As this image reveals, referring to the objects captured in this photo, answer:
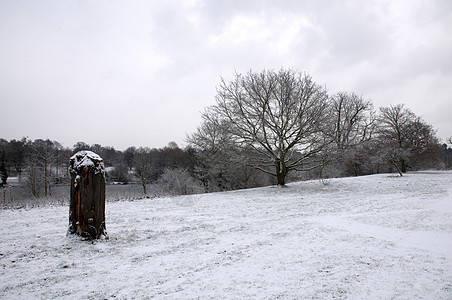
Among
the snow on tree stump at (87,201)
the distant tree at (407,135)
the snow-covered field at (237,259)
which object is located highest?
the distant tree at (407,135)

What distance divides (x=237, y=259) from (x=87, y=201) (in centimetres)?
323

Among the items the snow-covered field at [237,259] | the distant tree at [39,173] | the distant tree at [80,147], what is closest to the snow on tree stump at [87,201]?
the snow-covered field at [237,259]

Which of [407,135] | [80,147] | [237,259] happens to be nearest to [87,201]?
[237,259]

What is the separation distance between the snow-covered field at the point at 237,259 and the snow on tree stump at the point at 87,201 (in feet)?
0.86

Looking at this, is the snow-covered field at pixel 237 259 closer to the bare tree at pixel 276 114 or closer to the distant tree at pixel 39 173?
the bare tree at pixel 276 114

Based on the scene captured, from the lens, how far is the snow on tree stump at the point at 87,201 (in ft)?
15.7

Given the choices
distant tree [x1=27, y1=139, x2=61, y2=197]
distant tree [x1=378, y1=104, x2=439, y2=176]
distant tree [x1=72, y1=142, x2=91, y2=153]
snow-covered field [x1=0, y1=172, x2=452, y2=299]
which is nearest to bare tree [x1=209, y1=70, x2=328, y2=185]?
snow-covered field [x1=0, y1=172, x2=452, y2=299]

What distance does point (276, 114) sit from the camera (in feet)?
53.0

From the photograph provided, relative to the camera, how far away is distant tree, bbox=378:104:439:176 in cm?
2830

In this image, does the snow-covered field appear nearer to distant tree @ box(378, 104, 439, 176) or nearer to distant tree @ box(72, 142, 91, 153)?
distant tree @ box(378, 104, 439, 176)

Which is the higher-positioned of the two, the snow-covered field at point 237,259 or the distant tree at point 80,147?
the distant tree at point 80,147

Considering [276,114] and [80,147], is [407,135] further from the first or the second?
[80,147]

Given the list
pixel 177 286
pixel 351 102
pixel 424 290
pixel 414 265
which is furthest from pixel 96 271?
pixel 351 102

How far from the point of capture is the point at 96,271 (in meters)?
3.39
